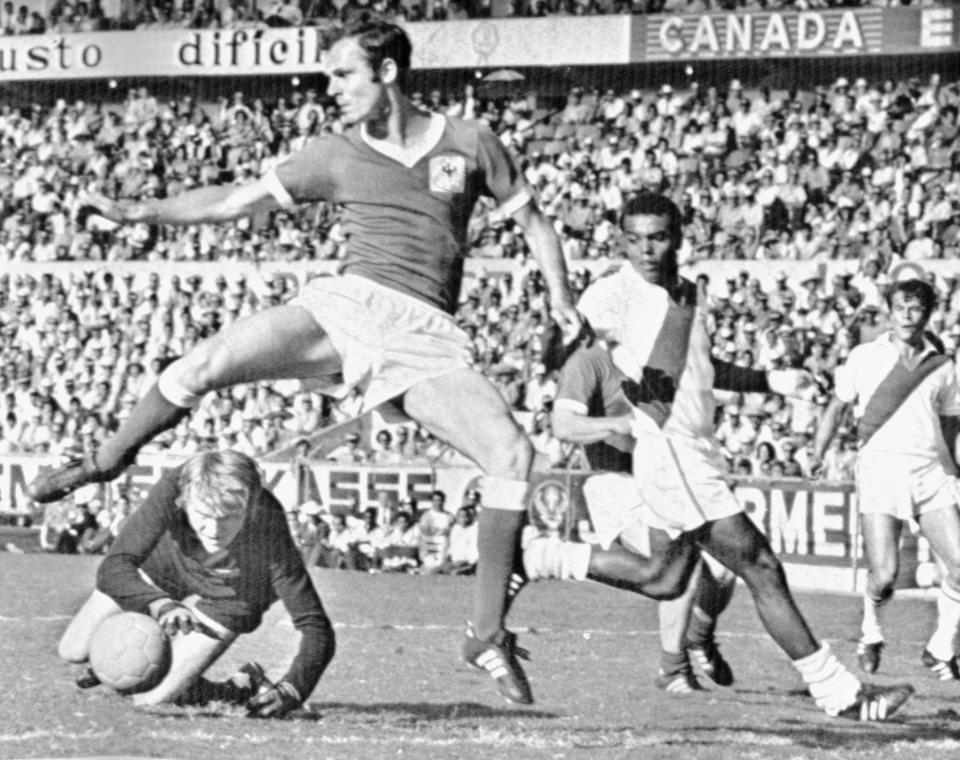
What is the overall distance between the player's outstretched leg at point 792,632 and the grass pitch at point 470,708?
15 centimetres

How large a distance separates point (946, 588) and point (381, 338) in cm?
422

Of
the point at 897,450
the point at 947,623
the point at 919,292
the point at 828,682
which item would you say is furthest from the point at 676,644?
the point at 919,292

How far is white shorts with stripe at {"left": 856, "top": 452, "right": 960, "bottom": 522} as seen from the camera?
Result: 29.4 feet

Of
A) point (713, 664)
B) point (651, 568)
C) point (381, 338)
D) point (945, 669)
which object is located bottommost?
point (945, 669)

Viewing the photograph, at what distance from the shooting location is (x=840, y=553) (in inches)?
609

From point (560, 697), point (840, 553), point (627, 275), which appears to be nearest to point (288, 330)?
point (627, 275)

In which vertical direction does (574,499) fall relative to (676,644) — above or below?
below

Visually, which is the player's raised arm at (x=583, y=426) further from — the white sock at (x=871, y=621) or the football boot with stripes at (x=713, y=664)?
the white sock at (x=871, y=621)

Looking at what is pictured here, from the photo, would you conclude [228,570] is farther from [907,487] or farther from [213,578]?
[907,487]

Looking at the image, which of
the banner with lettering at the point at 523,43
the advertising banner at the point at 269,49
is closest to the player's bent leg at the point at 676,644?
the banner with lettering at the point at 523,43

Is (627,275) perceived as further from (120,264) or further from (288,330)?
(120,264)

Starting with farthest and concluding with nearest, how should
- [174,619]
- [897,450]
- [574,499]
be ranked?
[574,499], [897,450], [174,619]

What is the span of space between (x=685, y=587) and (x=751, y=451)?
944cm

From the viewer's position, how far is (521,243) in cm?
2234
